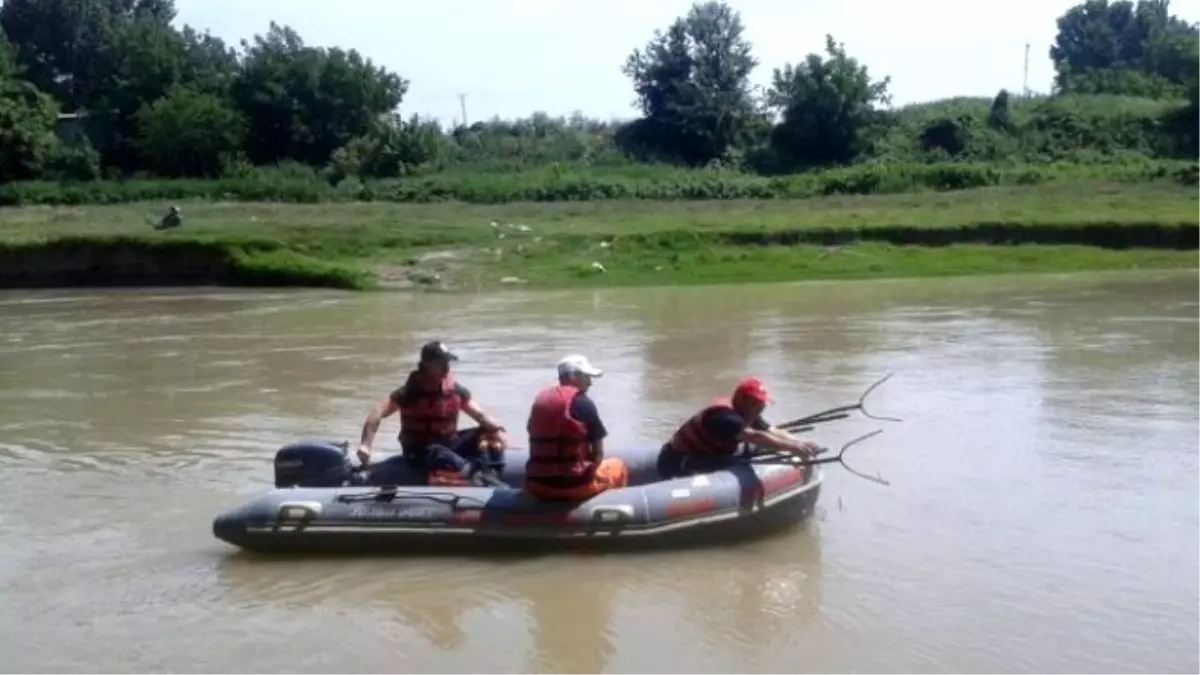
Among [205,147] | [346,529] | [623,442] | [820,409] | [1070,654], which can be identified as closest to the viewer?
[1070,654]

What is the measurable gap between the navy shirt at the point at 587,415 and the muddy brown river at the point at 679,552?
0.75 m

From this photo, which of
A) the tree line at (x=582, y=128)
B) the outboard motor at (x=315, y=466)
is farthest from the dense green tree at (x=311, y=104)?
the outboard motor at (x=315, y=466)

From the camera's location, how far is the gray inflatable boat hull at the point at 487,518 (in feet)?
31.3

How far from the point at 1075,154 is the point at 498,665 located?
37911 millimetres

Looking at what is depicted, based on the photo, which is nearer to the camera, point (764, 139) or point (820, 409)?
point (820, 409)

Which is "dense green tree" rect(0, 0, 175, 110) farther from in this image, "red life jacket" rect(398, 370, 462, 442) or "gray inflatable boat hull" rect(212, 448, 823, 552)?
"gray inflatable boat hull" rect(212, 448, 823, 552)

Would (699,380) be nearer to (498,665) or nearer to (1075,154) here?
(498,665)

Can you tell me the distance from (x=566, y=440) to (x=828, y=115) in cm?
3769

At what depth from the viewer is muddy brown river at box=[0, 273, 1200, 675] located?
26.5 ft

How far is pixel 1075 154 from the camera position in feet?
140

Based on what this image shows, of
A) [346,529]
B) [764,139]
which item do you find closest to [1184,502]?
[346,529]

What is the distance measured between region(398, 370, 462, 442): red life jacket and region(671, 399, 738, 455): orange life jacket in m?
1.47

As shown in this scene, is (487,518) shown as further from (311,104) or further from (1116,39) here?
(1116,39)

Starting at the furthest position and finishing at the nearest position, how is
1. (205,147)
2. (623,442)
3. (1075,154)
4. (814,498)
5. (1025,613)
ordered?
(205,147), (1075,154), (623,442), (814,498), (1025,613)
